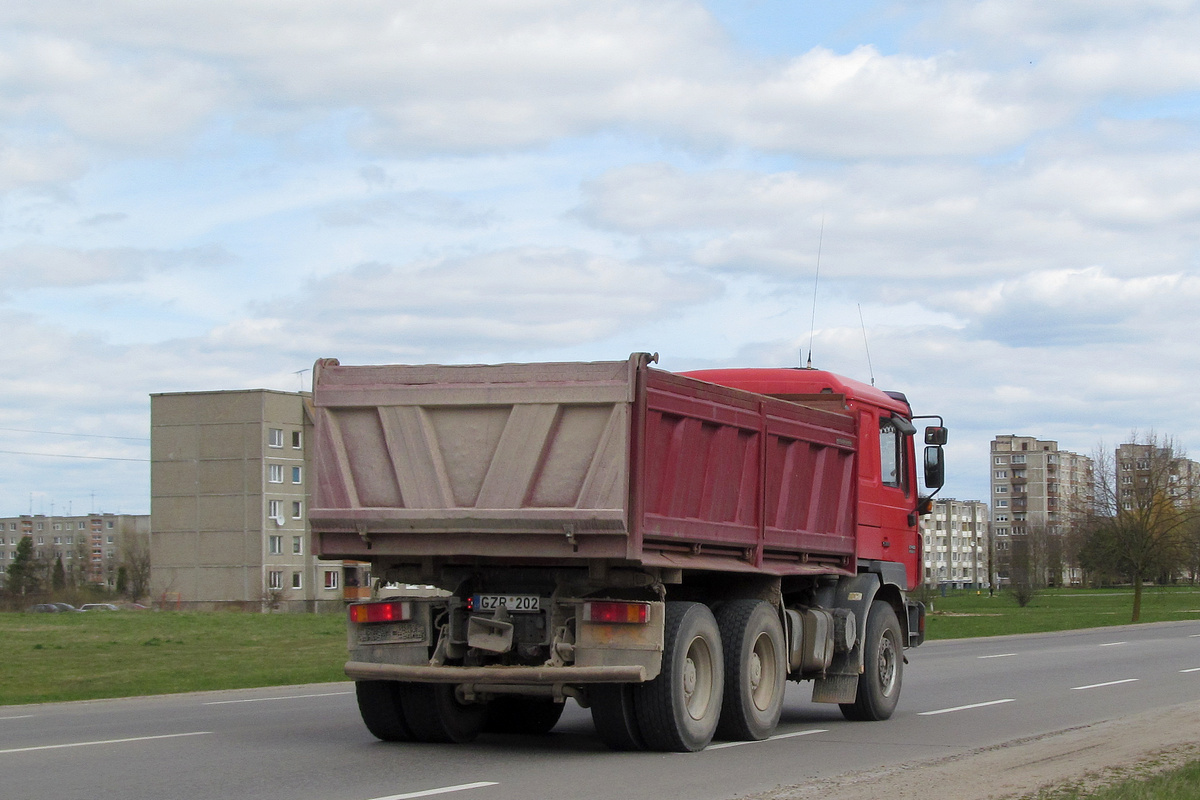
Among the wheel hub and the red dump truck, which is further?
the wheel hub

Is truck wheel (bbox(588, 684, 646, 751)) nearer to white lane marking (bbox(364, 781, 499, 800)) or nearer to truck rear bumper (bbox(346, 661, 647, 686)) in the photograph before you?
truck rear bumper (bbox(346, 661, 647, 686))

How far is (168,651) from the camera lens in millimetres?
31031

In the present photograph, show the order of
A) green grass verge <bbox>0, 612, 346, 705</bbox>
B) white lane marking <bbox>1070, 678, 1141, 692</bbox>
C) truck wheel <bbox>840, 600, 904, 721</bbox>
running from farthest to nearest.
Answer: green grass verge <bbox>0, 612, 346, 705</bbox> < white lane marking <bbox>1070, 678, 1141, 692</bbox> < truck wheel <bbox>840, 600, 904, 721</bbox>

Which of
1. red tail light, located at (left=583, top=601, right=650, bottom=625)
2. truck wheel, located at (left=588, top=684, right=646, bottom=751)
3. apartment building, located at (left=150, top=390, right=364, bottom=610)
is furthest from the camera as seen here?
apartment building, located at (left=150, top=390, right=364, bottom=610)

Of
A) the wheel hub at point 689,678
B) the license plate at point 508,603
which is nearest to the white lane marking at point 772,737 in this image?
the wheel hub at point 689,678

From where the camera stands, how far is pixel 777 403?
41.5 ft

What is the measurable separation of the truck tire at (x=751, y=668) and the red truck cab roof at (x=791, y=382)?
2.65 metres

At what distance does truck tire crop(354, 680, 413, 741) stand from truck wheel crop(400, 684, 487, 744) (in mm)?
54

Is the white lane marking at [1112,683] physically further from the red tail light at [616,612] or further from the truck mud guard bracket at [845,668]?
the red tail light at [616,612]

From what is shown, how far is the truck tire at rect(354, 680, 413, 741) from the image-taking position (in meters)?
11.8

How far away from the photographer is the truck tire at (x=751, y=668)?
39.1 feet

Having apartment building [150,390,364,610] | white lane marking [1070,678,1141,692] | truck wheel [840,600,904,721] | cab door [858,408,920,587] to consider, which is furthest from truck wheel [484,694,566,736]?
apartment building [150,390,364,610]

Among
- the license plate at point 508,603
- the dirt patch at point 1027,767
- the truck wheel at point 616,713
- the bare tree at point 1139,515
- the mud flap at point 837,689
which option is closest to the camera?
the dirt patch at point 1027,767

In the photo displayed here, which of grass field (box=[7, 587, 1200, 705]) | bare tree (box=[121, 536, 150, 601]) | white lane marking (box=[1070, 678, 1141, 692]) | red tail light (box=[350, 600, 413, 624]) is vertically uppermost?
red tail light (box=[350, 600, 413, 624])
